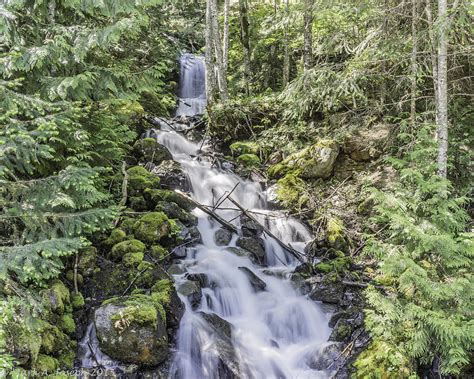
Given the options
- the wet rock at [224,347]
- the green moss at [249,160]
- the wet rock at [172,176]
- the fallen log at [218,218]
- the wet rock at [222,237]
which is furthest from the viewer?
the green moss at [249,160]

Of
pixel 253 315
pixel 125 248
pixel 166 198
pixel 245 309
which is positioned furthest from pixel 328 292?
pixel 166 198

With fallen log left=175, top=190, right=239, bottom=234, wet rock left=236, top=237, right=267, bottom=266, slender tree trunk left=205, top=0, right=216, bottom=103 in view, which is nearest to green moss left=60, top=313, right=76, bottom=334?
wet rock left=236, top=237, right=267, bottom=266

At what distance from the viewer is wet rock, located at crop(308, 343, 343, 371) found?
6055 millimetres

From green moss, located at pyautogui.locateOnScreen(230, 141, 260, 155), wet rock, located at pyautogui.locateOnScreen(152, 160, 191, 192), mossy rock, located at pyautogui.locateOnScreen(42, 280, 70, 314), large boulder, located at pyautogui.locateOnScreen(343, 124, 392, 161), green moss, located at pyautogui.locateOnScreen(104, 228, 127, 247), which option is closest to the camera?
mossy rock, located at pyautogui.locateOnScreen(42, 280, 70, 314)

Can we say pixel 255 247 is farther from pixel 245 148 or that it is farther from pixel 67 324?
pixel 245 148

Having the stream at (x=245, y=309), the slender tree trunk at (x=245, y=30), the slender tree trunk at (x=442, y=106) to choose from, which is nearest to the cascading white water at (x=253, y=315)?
the stream at (x=245, y=309)

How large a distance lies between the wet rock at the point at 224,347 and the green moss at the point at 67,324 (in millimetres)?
A: 2139

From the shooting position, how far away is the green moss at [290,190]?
10.6 m

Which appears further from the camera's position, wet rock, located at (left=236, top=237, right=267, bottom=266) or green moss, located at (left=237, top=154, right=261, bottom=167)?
green moss, located at (left=237, top=154, right=261, bottom=167)

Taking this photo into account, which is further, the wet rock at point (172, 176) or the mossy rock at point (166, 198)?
the wet rock at point (172, 176)

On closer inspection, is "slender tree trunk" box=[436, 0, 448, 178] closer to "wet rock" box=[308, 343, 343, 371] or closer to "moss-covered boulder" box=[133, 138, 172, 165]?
"wet rock" box=[308, 343, 343, 371]

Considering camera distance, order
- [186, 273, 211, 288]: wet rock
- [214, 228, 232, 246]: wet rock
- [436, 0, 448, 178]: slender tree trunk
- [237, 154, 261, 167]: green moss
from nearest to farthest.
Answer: [436, 0, 448, 178]: slender tree trunk
[186, 273, 211, 288]: wet rock
[214, 228, 232, 246]: wet rock
[237, 154, 261, 167]: green moss

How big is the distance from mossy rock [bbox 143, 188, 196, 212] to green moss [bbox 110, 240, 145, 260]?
1.70m

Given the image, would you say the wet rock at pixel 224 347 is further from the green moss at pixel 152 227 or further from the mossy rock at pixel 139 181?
the mossy rock at pixel 139 181
